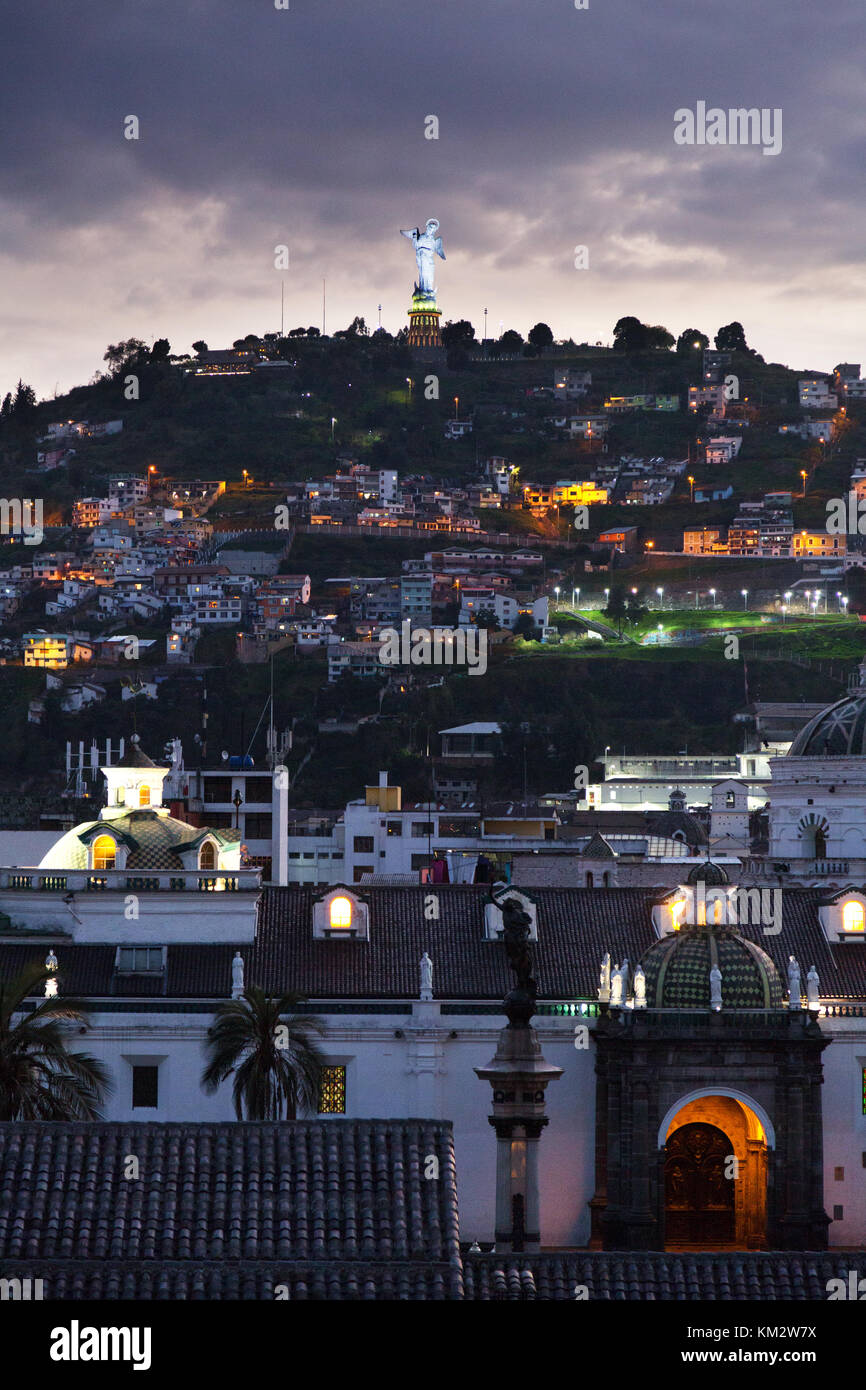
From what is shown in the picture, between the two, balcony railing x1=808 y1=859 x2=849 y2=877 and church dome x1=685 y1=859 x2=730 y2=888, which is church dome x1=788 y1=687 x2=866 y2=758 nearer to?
balcony railing x1=808 y1=859 x2=849 y2=877

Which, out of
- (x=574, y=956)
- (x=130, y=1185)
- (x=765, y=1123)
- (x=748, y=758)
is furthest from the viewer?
(x=748, y=758)

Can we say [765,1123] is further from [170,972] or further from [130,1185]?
[130,1185]

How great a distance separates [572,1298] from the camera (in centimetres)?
3419

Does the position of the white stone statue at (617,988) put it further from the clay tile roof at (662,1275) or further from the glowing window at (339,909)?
the clay tile roof at (662,1275)

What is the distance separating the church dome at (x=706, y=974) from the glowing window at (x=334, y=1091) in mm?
8589

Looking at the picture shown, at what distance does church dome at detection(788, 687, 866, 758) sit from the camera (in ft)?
319

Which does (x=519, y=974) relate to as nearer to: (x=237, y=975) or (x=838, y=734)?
→ (x=237, y=975)

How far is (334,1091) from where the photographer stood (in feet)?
206

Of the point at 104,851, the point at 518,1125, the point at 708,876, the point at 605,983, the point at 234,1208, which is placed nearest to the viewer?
the point at 234,1208

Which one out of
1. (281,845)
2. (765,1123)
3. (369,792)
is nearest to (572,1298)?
(765,1123)

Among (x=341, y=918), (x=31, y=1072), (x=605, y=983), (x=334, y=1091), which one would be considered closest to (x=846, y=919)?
(x=605, y=983)

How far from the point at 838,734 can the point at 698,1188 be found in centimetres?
3969
